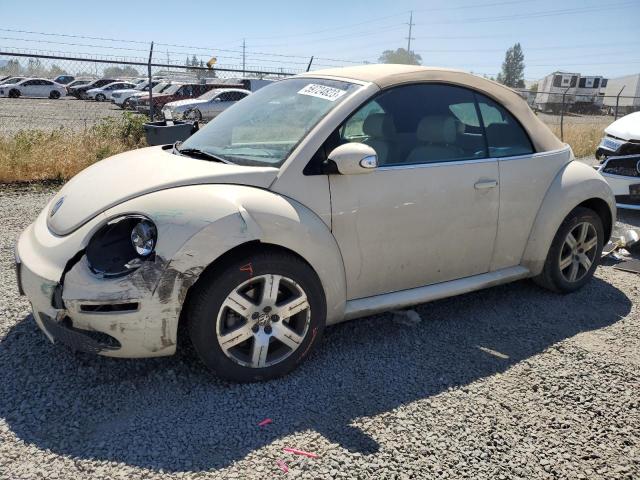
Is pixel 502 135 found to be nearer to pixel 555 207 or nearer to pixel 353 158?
pixel 555 207

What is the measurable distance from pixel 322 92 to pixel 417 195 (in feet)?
2.91

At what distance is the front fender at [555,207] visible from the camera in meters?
3.82

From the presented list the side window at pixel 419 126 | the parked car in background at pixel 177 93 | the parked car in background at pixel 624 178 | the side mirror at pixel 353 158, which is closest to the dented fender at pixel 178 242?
the side mirror at pixel 353 158

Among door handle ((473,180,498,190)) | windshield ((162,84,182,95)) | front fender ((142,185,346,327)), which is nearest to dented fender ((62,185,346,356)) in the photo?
front fender ((142,185,346,327))

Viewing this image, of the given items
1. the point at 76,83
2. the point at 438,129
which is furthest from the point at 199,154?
the point at 76,83

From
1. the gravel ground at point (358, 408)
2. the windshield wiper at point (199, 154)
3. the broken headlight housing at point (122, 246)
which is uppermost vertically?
the windshield wiper at point (199, 154)

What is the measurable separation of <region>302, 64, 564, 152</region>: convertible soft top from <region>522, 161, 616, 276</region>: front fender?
0.26 meters

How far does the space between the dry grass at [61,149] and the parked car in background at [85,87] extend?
2962 centimetres

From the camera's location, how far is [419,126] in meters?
3.37

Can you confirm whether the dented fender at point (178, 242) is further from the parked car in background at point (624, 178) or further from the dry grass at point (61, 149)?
the dry grass at point (61, 149)

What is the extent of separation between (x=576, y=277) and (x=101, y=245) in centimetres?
354

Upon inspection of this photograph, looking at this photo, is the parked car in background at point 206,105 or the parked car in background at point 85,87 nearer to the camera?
the parked car in background at point 206,105

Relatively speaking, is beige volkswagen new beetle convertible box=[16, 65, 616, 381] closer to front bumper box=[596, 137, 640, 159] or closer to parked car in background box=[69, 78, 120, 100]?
front bumper box=[596, 137, 640, 159]

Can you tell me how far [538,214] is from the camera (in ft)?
12.5
